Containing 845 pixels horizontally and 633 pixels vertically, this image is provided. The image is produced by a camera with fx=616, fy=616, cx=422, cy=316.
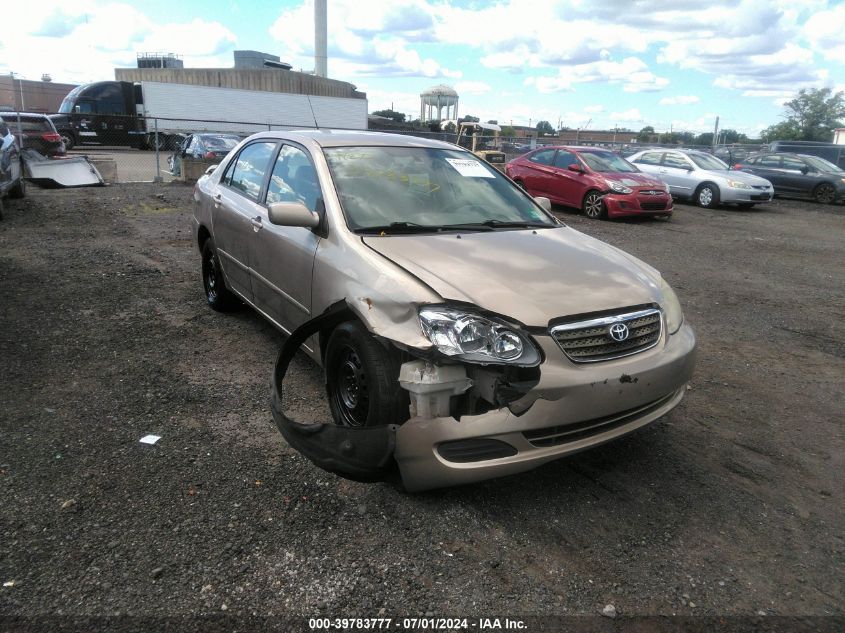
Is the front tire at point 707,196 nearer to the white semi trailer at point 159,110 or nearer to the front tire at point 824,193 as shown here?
the front tire at point 824,193

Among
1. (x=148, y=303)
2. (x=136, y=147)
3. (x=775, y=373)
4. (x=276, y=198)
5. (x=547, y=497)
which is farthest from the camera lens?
(x=136, y=147)

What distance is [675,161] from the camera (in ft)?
55.3

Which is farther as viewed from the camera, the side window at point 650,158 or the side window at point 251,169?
the side window at point 650,158

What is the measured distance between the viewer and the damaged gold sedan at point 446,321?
2.65m

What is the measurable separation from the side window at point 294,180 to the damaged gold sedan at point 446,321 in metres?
0.01

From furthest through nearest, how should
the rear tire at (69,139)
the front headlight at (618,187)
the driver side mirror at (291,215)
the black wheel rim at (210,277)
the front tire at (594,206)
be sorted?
1. the rear tire at (69,139)
2. the front tire at (594,206)
3. the front headlight at (618,187)
4. the black wheel rim at (210,277)
5. the driver side mirror at (291,215)

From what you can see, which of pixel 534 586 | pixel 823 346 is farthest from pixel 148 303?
pixel 823 346

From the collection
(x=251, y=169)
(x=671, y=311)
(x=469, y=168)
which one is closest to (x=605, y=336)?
(x=671, y=311)

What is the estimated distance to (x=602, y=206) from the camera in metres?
12.9

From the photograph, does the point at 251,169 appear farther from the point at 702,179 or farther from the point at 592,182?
the point at 702,179

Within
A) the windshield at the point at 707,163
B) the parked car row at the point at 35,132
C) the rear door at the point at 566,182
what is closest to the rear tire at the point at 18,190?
the parked car row at the point at 35,132

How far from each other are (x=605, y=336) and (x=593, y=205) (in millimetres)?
10808

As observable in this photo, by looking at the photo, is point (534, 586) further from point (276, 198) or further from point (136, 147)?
point (136, 147)

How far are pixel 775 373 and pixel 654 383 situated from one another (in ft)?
7.92
